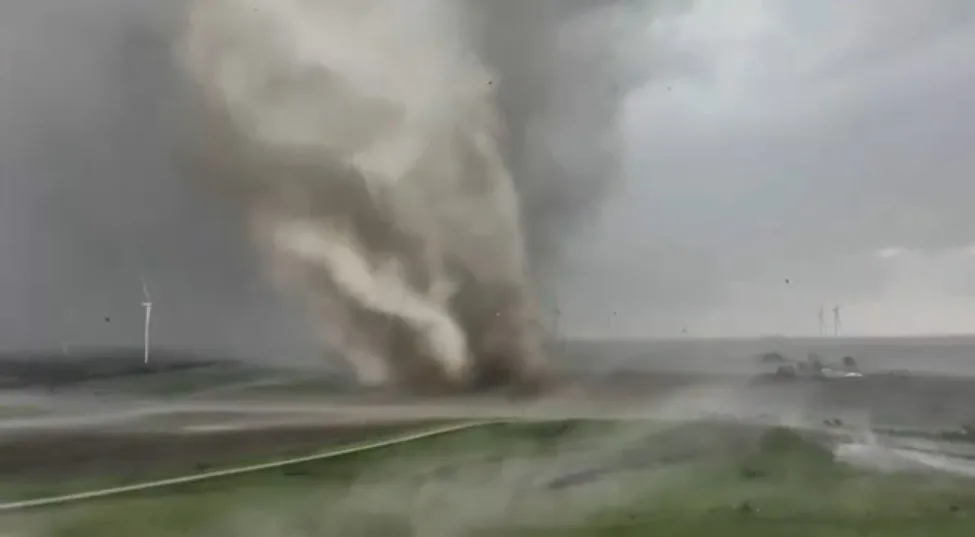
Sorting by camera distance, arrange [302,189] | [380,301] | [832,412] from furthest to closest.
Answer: [380,301] → [302,189] → [832,412]

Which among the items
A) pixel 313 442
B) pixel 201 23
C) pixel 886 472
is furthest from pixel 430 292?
pixel 886 472

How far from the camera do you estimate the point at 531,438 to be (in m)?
5.81

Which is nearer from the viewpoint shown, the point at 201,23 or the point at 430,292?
the point at 201,23

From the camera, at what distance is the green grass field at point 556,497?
4527 mm

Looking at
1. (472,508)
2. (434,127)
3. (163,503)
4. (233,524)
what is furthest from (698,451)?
(434,127)

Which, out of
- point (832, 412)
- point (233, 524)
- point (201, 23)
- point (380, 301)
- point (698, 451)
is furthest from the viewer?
point (380, 301)

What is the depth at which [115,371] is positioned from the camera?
7.23 meters

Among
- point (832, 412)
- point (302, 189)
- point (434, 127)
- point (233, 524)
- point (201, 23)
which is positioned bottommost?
point (233, 524)

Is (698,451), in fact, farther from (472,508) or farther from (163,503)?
(163,503)

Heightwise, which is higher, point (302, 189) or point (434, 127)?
point (434, 127)

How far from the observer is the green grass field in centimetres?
453

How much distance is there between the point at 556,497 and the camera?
489 centimetres

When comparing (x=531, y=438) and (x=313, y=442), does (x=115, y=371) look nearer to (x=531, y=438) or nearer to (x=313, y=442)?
(x=313, y=442)

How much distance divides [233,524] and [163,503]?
59 cm
